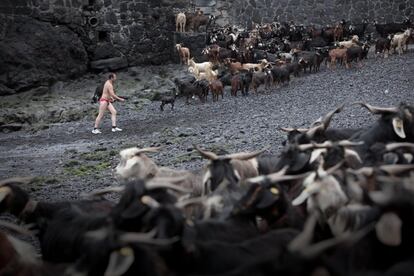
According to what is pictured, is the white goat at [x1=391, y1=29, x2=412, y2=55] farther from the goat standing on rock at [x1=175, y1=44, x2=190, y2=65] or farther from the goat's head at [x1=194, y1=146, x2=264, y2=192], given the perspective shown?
the goat's head at [x1=194, y1=146, x2=264, y2=192]

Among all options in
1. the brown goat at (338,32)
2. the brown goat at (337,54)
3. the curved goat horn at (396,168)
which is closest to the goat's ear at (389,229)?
the curved goat horn at (396,168)

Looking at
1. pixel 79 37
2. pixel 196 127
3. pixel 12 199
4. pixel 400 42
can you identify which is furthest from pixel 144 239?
pixel 400 42

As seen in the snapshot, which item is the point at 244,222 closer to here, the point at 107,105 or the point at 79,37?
the point at 107,105

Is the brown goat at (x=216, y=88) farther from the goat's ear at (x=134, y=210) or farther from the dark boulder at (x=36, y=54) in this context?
the goat's ear at (x=134, y=210)

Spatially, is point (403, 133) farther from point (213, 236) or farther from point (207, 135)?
point (207, 135)

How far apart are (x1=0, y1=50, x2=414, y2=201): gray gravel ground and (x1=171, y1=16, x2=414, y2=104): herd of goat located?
18.7 inches

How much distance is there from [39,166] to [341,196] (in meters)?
8.63

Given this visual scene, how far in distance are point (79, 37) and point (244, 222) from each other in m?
17.7

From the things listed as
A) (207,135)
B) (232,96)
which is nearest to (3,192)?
(207,135)

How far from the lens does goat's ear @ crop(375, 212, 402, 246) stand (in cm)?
443

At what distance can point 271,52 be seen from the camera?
23.6 m

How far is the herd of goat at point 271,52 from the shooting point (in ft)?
61.9

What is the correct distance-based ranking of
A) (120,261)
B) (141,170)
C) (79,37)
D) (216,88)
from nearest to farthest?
(120,261) < (141,170) < (216,88) < (79,37)

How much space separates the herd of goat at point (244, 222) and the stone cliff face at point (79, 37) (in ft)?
47.9
